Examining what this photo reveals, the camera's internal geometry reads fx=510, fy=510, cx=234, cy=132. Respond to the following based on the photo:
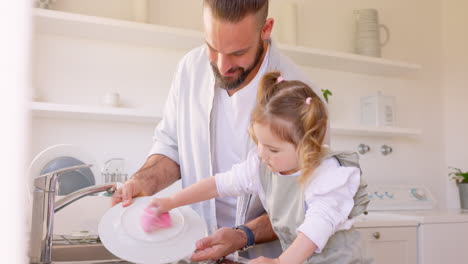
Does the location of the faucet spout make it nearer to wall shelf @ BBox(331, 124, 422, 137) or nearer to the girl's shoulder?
the girl's shoulder

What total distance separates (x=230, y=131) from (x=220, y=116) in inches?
2.3

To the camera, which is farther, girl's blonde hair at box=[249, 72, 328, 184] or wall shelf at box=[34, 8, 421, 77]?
wall shelf at box=[34, 8, 421, 77]

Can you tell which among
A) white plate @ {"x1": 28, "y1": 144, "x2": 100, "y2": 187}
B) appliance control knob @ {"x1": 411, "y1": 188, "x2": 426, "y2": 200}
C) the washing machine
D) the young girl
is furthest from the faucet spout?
appliance control knob @ {"x1": 411, "y1": 188, "x2": 426, "y2": 200}

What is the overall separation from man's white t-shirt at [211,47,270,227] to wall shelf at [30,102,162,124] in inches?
37.9

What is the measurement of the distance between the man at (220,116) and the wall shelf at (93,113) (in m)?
0.77

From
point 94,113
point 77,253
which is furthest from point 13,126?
point 94,113

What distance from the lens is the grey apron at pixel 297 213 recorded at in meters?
1.17

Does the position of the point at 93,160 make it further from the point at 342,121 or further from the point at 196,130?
the point at 342,121

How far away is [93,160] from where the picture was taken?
239cm

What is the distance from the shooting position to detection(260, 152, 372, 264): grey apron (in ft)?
3.85

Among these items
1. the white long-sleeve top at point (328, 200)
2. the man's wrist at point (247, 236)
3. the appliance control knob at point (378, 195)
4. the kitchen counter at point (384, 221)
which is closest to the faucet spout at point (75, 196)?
the man's wrist at point (247, 236)

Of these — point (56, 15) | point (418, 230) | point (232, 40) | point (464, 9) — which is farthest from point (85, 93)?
point (464, 9)

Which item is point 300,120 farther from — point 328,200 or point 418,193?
point 418,193

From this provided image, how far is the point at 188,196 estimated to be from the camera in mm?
1260
